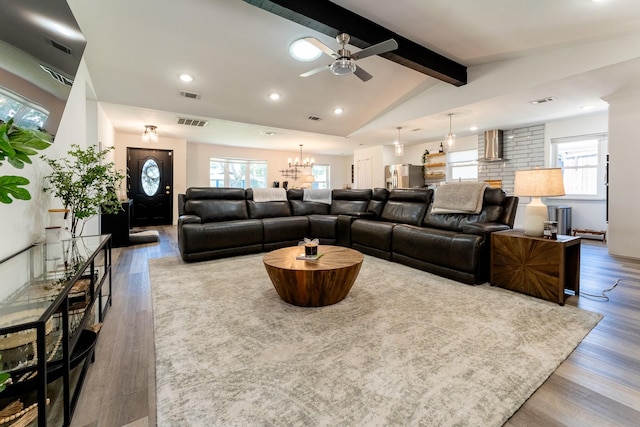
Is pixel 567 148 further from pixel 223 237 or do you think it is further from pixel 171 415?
pixel 171 415

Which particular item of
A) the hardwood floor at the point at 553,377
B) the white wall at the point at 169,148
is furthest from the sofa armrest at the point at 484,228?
the white wall at the point at 169,148

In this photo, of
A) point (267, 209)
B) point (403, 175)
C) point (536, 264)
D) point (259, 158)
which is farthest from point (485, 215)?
point (259, 158)

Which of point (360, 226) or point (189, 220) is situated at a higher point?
point (189, 220)

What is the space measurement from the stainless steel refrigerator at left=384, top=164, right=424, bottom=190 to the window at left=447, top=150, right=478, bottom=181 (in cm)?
77

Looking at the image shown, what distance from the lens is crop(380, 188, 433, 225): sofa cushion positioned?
13.3 ft

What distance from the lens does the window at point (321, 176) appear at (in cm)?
1104

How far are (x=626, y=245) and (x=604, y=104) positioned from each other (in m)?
2.25

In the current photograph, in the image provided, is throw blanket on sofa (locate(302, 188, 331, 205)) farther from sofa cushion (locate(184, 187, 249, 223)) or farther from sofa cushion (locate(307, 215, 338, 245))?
sofa cushion (locate(184, 187, 249, 223))

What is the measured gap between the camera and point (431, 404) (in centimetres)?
126

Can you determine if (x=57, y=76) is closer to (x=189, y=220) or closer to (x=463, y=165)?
(x=189, y=220)

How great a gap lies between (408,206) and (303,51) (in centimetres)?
273

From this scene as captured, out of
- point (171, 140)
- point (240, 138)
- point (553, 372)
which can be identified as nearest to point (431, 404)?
point (553, 372)

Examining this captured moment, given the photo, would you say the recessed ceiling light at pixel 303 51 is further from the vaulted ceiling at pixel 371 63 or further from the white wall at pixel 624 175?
the white wall at pixel 624 175

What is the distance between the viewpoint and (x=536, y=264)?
2514 millimetres
